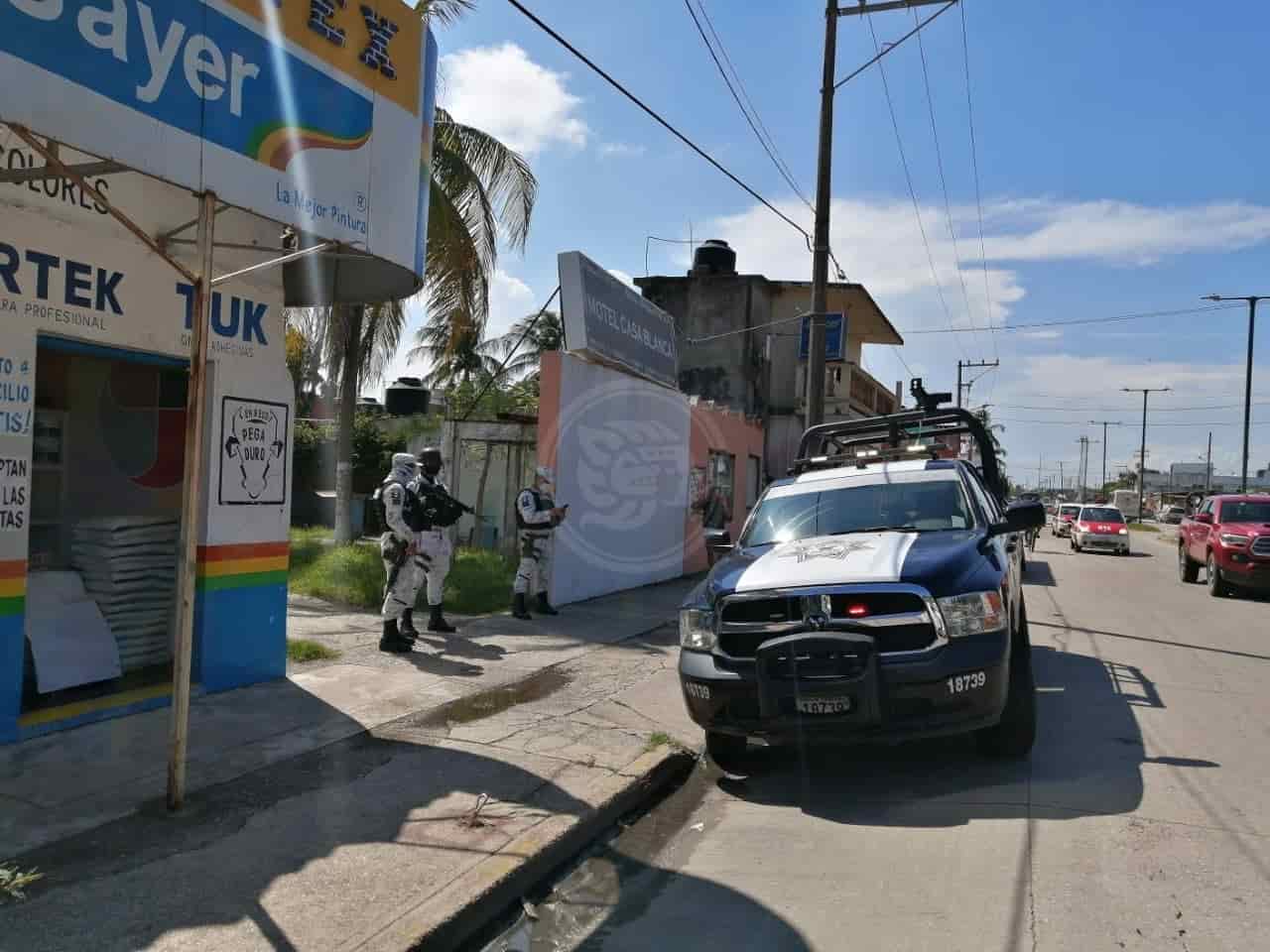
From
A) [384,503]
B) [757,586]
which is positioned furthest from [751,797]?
[384,503]

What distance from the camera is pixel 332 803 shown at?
198 inches

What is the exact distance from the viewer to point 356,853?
4414 mm

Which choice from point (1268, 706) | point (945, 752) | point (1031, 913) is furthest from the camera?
point (1268, 706)

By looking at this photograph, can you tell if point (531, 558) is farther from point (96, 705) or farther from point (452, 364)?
point (452, 364)

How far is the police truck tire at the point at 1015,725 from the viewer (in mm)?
5883

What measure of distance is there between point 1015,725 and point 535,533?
603cm

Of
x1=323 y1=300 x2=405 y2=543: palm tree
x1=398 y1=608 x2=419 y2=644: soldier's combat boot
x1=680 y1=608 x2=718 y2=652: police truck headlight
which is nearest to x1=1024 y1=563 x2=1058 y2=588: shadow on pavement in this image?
x1=323 y1=300 x2=405 y2=543: palm tree

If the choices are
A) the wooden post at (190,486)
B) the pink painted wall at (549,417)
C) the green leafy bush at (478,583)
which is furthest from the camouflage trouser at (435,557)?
the wooden post at (190,486)

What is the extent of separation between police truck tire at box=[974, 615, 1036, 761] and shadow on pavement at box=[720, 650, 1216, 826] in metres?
0.10

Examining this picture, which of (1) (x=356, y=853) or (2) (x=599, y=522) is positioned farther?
(2) (x=599, y=522)

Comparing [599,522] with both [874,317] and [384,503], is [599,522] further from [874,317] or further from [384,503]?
[874,317]

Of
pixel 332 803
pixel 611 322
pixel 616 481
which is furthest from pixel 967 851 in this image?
pixel 611 322

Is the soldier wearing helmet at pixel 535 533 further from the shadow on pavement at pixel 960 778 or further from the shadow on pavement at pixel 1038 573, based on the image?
the shadow on pavement at pixel 1038 573

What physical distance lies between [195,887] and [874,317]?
98.6 feet
